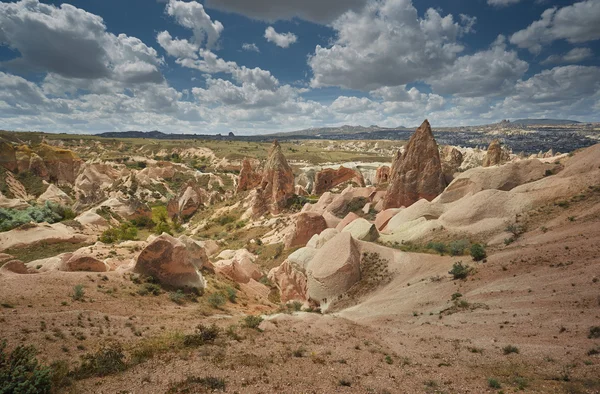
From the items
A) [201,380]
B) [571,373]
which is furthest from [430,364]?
[201,380]

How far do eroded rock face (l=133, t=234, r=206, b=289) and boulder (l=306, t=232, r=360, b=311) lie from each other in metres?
9.54

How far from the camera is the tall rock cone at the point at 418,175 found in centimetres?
4269

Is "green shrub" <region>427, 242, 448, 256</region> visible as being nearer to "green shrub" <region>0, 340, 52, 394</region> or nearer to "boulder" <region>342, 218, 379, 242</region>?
"boulder" <region>342, 218, 379, 242</region>

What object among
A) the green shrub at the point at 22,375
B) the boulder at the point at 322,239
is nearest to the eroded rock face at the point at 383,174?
the boulder at the point at 322,239

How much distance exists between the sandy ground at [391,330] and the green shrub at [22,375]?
756 mm

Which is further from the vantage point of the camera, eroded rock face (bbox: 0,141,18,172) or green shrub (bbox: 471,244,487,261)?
eroded rock face (bbox: 0,141,18,172)

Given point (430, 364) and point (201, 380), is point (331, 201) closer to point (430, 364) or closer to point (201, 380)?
point (430, 364)

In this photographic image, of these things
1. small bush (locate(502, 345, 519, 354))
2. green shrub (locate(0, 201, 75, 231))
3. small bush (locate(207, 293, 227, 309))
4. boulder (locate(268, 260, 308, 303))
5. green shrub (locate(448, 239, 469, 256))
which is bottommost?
boulder (locate(268, 260, 308, 303))

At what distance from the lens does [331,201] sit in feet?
174

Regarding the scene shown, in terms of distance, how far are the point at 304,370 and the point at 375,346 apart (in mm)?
4902

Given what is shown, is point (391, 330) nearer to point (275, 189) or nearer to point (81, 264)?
point (81, 264)

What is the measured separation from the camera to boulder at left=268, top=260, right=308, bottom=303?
1128 inches

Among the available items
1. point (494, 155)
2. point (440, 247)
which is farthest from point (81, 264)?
point (494, 155)

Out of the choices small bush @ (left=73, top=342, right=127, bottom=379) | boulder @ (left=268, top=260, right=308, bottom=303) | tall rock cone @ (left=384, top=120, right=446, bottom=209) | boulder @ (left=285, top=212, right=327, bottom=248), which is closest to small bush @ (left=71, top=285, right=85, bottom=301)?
small bush @ (left=73, top=342, right=127, bottom=379)
